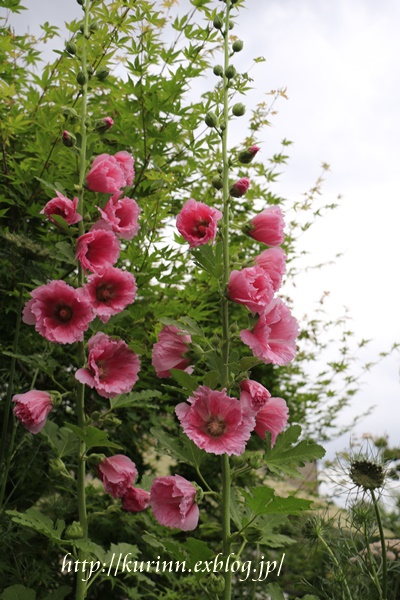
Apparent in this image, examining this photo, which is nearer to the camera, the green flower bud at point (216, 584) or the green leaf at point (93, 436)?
the green flower bud at point (216, 584)

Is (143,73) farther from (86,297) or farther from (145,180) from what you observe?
(86,297)

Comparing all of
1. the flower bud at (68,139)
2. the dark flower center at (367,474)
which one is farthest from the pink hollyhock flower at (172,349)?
the dark flower center at (367,474)

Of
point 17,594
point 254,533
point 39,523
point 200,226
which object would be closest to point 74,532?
point 39,523

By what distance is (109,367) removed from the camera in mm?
1972

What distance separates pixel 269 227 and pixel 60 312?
0.67 m

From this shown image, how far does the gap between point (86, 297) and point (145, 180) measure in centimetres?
132

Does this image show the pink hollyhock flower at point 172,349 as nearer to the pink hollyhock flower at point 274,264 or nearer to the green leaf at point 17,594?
the pink hollyhock flower at point 274,264

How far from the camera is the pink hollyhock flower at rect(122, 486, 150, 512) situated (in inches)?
78.2

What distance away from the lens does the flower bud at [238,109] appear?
202 cm

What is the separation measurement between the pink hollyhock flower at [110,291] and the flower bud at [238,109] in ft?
1.97

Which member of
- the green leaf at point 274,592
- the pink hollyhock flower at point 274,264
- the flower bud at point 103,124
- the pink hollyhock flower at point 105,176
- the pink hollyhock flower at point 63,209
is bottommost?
the green leaf at point 274,592

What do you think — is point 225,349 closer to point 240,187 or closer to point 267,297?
point 267,297

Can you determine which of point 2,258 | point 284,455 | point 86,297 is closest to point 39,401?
point 86,297

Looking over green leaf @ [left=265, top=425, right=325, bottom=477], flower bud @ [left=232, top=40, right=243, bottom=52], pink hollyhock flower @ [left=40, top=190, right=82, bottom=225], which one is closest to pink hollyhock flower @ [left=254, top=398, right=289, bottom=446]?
green leaf @ [left=265, top=425, right=325, bottom=477]
